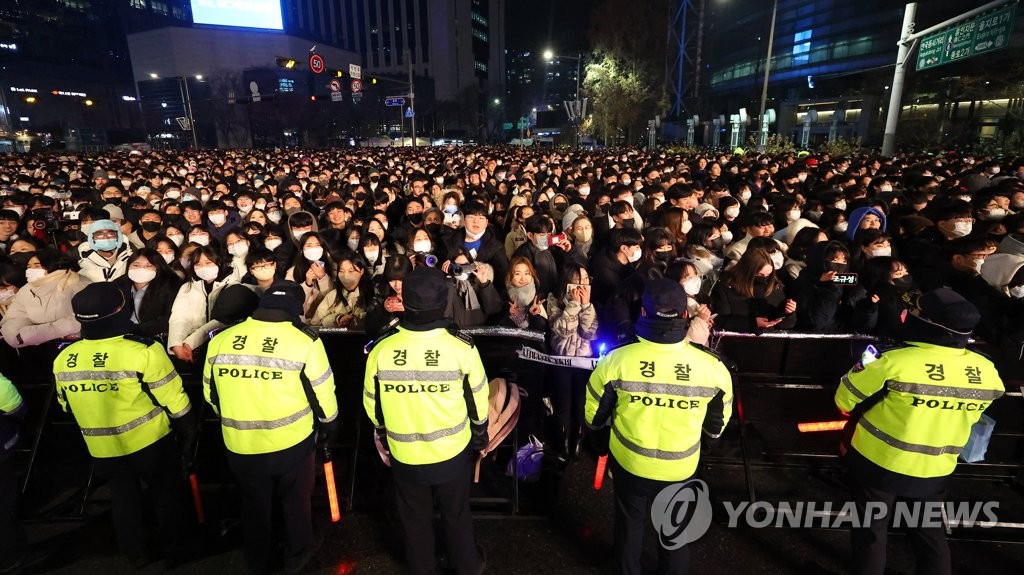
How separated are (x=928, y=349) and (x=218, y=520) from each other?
5.06m

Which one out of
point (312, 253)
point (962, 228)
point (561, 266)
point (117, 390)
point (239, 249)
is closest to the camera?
point (117, 390)

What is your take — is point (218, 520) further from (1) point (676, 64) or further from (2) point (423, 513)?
(1) point (676, 64)

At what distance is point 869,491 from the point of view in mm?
3143

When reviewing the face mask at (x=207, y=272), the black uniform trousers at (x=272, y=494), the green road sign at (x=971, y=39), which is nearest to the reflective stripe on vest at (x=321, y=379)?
the black uniform trousers at (x=272, y=494)

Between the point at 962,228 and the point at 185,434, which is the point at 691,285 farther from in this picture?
the point at 962,228

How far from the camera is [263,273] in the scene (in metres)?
4.46

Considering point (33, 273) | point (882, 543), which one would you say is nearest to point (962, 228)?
point (882, 543)

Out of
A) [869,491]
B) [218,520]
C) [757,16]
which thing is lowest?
[218,520]

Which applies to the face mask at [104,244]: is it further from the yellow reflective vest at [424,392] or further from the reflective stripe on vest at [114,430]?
the yellow reflective vest at [424,392]

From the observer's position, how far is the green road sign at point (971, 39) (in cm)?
1114

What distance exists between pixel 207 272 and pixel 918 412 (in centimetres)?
552

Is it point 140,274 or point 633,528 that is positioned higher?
point 140,274

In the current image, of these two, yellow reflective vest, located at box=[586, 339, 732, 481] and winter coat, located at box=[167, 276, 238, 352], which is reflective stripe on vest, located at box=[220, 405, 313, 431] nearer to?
winter coat, located at box=[167, 276, 238, 352]

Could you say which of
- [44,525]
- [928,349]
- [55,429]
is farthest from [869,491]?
[55,429]
